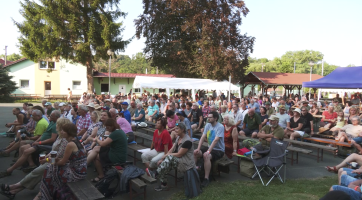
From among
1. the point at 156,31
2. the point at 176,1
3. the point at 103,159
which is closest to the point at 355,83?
the point at 103,159

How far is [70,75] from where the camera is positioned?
1240 inches

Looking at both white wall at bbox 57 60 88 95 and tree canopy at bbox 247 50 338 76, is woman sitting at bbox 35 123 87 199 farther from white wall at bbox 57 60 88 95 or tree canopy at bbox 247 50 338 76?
tree canopy at bbox 247 50 338 76

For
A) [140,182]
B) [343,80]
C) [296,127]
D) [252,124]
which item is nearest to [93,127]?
[140,182]

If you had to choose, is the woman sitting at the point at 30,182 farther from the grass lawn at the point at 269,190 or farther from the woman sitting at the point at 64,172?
the grass lawn at the point at 269,190

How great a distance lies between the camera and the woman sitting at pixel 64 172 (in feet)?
12.2

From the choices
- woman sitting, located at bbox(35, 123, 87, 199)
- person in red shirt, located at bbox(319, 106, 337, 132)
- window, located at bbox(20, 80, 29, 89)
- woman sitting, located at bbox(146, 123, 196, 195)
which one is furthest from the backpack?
window, located at bbox(20, 80, 29, 89)

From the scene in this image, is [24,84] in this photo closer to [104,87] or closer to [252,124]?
[104,87]

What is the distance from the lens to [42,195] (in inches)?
148

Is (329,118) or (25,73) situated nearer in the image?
(329,118)

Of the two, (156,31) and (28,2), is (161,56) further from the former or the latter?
(28,2)

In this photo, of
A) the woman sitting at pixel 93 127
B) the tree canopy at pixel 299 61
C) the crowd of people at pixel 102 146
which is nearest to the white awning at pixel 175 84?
the crowd of people at pixel 102 146

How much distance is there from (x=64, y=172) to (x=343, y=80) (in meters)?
13.8

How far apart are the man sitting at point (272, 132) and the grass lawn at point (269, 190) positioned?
1126 millimetres

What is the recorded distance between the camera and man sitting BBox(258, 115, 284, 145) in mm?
5883
